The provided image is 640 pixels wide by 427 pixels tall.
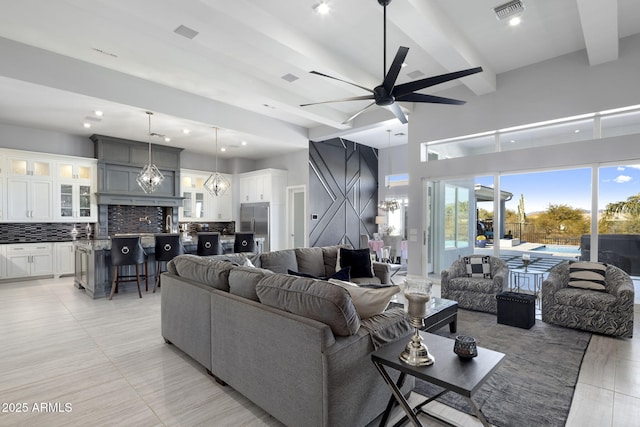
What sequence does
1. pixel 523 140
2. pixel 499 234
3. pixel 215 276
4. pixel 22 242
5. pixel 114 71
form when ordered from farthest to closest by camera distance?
pixel 22 242 → pixel 499 234 → pixel 523 140 → pixel 114 71 → pixel 215 276

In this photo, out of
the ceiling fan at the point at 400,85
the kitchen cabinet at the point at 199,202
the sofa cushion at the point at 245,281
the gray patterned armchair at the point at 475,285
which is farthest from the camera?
the kitchen cabinet at the point at 199,202

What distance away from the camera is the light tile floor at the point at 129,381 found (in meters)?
2.14

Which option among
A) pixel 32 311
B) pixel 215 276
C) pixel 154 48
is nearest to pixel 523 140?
pixel 215 276

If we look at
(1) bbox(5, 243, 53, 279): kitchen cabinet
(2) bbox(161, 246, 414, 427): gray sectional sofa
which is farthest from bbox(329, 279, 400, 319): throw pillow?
(1) bbox(5, 243, 53, 279): kitchen cabinet

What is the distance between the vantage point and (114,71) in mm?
5016

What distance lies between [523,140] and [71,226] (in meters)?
9.23

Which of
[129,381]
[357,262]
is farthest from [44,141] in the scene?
[357,262]

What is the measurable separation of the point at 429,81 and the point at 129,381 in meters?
3.80

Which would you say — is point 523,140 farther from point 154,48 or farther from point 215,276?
point 154,48

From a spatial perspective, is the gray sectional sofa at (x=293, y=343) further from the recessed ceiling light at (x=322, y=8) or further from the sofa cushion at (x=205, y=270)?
the recessed ceiling light at (x=322, y=8)

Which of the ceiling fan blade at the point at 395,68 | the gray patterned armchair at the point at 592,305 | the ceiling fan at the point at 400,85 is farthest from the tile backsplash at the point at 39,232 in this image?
the gray patterned armchair at the point at 592,305

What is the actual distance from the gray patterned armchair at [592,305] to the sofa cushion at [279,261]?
3192 mm

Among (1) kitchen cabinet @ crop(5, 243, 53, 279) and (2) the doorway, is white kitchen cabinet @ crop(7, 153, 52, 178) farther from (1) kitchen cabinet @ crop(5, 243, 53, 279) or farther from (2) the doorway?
(2) the doorway

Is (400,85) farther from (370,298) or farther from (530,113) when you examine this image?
(530,113)
